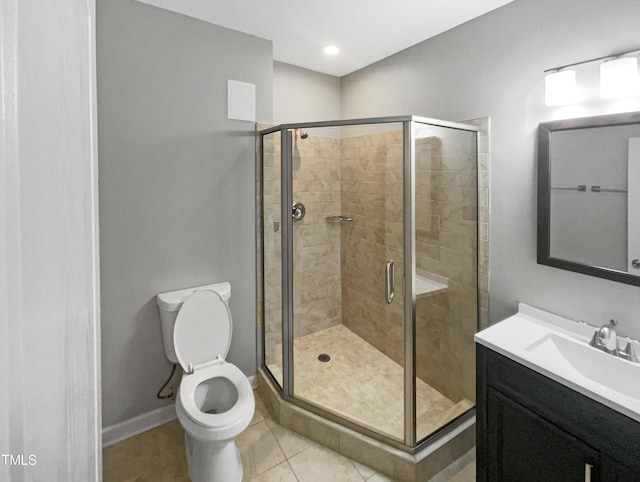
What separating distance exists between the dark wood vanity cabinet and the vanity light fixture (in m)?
1.23

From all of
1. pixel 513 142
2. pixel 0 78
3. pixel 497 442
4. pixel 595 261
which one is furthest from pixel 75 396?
pixel 513 142

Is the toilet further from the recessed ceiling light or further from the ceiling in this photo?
the recessed ceiling light

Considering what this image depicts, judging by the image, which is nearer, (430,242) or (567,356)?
(567,356)

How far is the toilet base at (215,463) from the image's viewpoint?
1.54m

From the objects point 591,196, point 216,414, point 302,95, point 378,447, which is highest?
point 302,95

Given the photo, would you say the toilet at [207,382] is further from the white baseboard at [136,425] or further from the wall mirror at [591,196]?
the wall mirror at [591,196]

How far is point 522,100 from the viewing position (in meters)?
1.76

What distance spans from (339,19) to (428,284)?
1.68m

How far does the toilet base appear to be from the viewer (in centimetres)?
154

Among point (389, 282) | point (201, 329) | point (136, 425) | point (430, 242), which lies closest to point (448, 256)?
point (430, 242)

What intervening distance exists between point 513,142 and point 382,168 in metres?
0.75

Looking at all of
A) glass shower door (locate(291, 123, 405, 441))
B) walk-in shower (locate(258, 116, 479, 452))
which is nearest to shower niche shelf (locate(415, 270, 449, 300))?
walk-in shower (locate(258, 116, 479, 452))

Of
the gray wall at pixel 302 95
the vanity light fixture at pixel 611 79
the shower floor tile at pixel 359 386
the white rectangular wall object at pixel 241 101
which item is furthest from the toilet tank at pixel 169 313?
the vanity light fixture at pixel 611 79

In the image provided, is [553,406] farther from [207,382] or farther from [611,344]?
[207,382]
